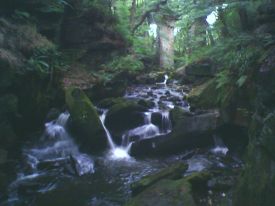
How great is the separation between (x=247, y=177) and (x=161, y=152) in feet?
15.6

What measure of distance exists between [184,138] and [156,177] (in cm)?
282

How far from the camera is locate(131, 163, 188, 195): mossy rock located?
708 centimetres

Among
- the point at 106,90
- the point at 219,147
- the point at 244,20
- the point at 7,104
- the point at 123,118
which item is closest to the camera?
the point at 7,104

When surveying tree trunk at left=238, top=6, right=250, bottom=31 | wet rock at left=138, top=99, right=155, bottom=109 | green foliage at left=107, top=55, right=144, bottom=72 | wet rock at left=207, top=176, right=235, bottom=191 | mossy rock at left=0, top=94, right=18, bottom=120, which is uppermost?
tree trunk at left=238, top=6, right=250, bottom=31

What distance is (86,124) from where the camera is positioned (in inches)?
394

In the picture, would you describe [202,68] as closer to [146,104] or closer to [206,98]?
[206,98]

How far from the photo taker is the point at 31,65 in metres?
9.42

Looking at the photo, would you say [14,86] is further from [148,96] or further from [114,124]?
[148,96]

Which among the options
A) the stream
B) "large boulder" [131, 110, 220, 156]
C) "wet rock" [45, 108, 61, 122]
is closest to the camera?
the stream

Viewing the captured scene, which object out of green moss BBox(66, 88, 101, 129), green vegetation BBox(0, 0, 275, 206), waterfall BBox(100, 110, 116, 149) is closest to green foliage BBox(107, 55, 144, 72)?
green vegetation BBox(0, 0, 275, 206)

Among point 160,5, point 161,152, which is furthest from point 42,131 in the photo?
A: point 160,5

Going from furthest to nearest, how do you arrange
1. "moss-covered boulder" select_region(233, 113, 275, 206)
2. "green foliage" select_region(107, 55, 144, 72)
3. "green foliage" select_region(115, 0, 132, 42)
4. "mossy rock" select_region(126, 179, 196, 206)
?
1. "green foliage" select_region(115, 0, 132, 42)
2. "green foliage" select_region(107, 55, 144, 72)
3. "mossy rock" select_region(126, 179, 196, 206)
4. "moss-covered boulder" select_region(233, 113, 275, 206)

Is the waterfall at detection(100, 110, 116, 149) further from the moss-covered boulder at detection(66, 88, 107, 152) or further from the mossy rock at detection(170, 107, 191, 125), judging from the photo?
the mossy rock at detection(170, 107, 191, 125)

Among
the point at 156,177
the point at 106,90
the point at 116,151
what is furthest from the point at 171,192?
the point at 106,90
